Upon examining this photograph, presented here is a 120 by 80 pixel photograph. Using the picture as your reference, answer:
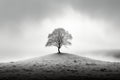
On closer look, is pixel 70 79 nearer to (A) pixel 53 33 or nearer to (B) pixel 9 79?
(B) pixel 9 79

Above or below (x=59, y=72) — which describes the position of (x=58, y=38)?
above

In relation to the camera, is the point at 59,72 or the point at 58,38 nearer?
the point at 59,72

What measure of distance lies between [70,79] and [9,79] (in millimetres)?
7122

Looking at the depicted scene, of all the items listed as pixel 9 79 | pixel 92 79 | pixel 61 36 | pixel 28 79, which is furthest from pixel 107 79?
pixel 61 36

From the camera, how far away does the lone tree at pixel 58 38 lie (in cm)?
6706

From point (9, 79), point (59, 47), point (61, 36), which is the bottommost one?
point (9, 79)

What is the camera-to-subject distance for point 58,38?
6688cm

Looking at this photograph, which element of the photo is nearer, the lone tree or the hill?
the hill

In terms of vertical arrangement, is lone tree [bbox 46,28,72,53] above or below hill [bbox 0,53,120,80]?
above

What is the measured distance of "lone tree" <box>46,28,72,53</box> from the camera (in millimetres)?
67062

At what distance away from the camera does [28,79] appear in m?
19.7

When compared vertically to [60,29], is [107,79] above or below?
below

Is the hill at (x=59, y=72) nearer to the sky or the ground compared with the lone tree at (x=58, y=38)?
nearer to the ground

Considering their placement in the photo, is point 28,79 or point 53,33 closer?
point 28,79
